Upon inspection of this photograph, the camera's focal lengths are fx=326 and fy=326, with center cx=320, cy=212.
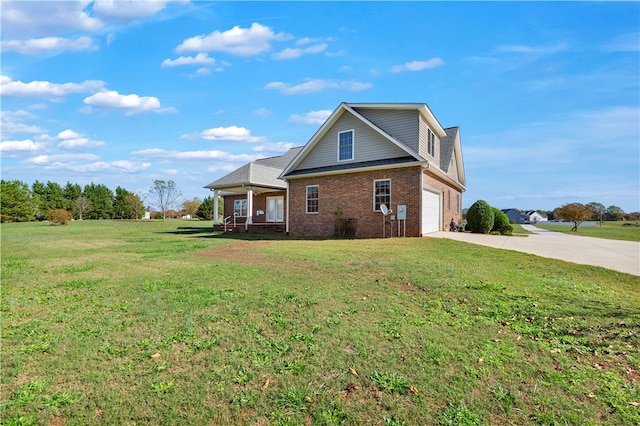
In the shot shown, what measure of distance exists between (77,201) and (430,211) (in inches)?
2035

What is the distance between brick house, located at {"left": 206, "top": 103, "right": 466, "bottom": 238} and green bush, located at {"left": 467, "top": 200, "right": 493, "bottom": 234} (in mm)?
1586

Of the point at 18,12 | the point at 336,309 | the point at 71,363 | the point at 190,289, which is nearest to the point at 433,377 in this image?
the point at 336,309

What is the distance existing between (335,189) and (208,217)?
39743mm

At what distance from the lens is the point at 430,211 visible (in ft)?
56.2

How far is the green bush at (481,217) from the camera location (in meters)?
20.2

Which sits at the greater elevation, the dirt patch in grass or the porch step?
the porch step

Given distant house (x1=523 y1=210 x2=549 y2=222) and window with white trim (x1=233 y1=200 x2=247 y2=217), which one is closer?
window with white trim (x1=233 y1=200 x2=247 y2=217)

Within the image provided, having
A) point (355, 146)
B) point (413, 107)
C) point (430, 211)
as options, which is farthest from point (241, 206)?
point (413, 107)

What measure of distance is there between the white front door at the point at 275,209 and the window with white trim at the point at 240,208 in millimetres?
2557

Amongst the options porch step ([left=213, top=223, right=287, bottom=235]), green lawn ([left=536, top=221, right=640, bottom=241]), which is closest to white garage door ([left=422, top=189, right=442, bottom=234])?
→ porch step ([left=213, top=223, right=287, bottom=235])

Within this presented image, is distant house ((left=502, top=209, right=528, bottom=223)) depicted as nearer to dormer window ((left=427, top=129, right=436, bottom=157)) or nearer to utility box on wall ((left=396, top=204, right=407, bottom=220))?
dormer window ((left=427, top=129, right=436, bottom=157))

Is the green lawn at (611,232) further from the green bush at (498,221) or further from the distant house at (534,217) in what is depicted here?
the distant house at (534,217)

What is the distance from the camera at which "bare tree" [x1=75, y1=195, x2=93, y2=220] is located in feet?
158

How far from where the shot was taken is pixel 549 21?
34.8 ft
